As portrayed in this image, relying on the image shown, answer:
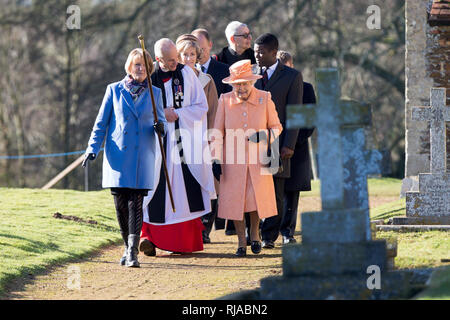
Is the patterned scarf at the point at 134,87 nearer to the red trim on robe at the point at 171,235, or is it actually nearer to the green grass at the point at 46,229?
the red trim on robe at the point at 171,235

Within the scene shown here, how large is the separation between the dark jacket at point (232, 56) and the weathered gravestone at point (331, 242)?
4.73 m

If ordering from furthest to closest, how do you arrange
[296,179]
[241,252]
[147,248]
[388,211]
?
[388,211]
[296,179]
[147,248]
[241,252]

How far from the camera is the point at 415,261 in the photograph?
308 inches

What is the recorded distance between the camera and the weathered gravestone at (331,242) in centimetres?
623

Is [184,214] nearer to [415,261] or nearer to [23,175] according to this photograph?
[415,261]

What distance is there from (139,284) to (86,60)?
2303 centimetres

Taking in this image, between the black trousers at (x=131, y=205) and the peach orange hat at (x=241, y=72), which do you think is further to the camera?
the peach orange hat at (x=241, y=72)

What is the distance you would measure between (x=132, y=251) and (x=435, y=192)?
3.67 m

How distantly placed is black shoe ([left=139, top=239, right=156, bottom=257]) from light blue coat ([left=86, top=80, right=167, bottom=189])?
1.07m

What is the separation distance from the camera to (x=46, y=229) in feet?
37.3

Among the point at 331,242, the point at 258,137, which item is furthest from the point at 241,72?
the point at 331,242

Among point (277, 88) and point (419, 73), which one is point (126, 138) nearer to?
point (277, 88)

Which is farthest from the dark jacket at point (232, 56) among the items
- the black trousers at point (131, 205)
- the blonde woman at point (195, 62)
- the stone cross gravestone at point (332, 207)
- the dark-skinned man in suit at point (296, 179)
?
the stone cross gravestone at point (332, 207)

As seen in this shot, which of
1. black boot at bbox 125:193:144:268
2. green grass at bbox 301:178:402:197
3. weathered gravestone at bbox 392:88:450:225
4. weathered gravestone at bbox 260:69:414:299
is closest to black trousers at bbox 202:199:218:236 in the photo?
weathered gravestone at bbox 392:88:450:225
